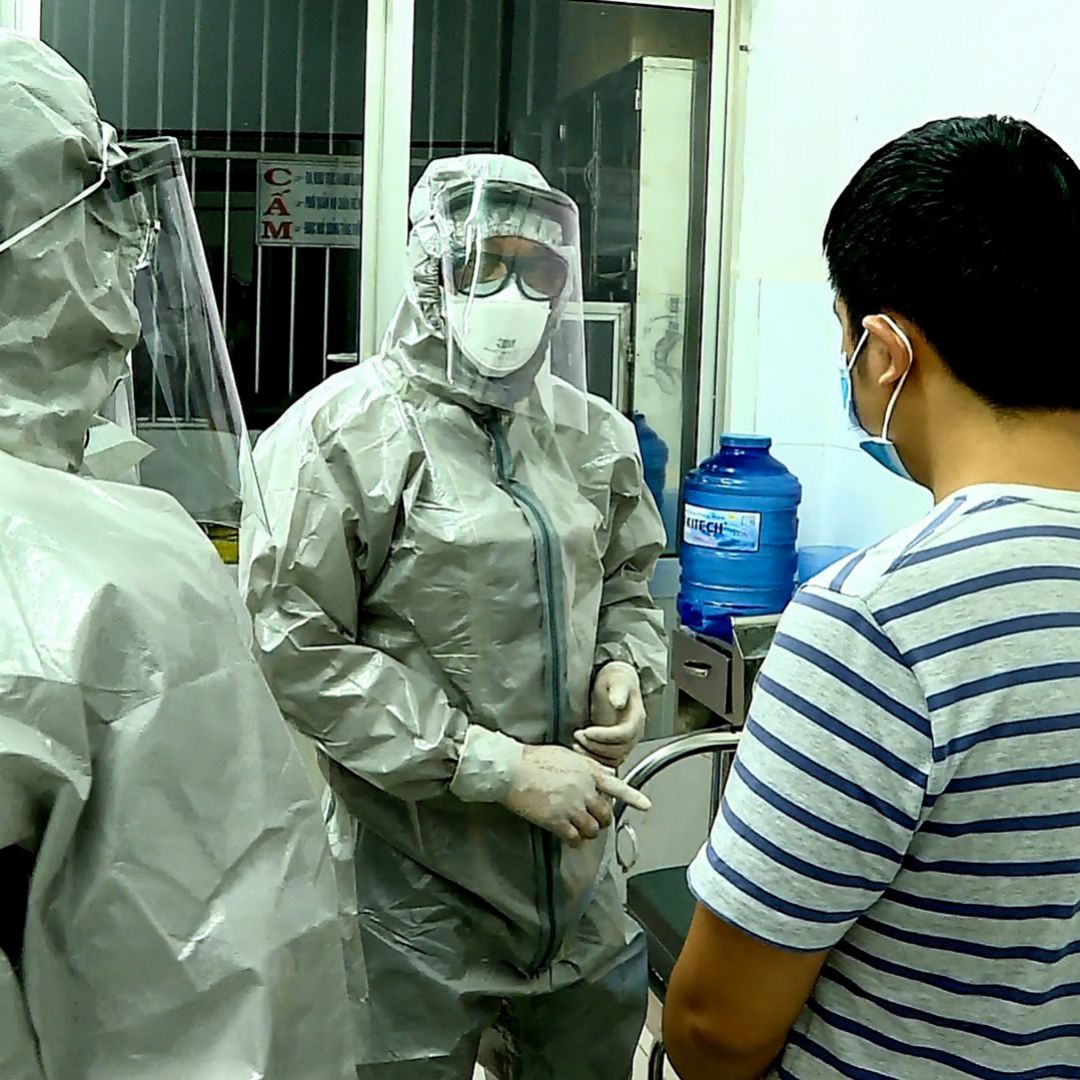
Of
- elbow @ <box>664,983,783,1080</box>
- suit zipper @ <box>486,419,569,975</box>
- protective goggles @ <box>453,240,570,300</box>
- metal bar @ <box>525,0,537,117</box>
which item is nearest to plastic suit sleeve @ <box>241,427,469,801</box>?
suit zipper @ <box>486,419,569,975</box>

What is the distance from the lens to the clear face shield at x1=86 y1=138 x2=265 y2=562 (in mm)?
1051

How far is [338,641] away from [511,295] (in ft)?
1.70

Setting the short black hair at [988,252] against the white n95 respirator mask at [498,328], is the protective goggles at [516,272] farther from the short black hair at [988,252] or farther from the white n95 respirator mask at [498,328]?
the short black hair at [988,252]

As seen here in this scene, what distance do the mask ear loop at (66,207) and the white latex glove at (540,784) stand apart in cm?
86

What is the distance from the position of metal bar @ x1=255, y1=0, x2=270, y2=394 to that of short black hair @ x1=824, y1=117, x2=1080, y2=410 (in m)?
1.97

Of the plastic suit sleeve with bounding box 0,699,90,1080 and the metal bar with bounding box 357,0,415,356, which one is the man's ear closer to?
the plastic suit sleeve with bounding box 0,699,90,1080

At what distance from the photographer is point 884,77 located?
2484 mm

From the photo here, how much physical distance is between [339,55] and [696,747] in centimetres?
169

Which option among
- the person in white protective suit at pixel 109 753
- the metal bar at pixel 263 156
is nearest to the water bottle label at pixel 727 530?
the metal bar at pixel 263 156

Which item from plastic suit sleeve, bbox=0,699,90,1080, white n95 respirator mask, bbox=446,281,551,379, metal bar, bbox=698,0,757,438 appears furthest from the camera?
metal bar, bbox=698,0,757,438

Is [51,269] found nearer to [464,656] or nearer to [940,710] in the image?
[940,710]

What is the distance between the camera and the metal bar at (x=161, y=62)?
8.39ft

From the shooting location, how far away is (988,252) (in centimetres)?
85

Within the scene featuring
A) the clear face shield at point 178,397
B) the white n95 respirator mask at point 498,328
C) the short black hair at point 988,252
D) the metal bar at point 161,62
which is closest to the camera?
the short black hair at point 988,252
